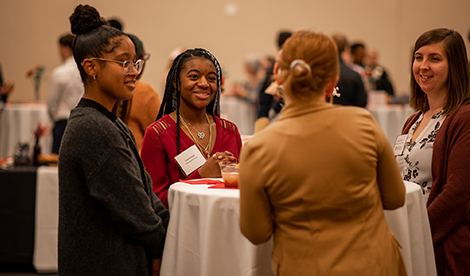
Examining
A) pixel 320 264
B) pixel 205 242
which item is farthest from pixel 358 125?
pixel 205 242

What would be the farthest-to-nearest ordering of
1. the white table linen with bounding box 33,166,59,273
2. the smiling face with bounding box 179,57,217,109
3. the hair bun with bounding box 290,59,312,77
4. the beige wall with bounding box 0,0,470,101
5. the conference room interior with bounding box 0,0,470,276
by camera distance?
the beige wall with bounding box 0,0,470,101
the conference room interior with bounding box 0,0,470,276
the white table linen with bounding box 33,166,59,273
the smiling face with bounding box 179,57,217,109
the hair bun with bounding box 290,59,312,77

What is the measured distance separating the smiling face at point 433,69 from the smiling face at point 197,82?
1005 mm

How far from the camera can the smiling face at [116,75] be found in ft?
5.47

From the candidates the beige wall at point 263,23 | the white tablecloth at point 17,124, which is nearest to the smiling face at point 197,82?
the white tablecloth at point 17,124

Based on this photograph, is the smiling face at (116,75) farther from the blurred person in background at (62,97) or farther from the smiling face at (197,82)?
the blurred person in background at (62,97)

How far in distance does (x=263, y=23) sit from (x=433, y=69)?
28.4 ft

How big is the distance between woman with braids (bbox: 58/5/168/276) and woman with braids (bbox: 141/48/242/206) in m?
0.44

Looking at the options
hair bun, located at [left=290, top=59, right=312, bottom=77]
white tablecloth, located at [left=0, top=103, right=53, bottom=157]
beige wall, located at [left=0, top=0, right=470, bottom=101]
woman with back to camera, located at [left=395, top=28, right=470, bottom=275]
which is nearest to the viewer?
hair bun, located at [left=290, top=59, right=312, bottom=77]

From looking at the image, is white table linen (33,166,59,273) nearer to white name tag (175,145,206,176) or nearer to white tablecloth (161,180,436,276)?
white name tag (175,145,206,176)

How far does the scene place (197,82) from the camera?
225 centimetres

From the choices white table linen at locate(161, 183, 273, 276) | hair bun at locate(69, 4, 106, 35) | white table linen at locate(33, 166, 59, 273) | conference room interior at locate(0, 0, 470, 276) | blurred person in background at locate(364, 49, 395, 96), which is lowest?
white table linen at locate(33, 166, 59, 273)

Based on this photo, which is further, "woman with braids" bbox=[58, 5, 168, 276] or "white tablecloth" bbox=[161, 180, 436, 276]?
"white tablecloth" bbox=[161, 180, 436, 276]

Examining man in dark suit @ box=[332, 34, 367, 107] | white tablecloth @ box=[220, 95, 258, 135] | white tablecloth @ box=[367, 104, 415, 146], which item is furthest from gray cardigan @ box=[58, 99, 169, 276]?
white tablecloth @ box=[220, 95, 258, 135]

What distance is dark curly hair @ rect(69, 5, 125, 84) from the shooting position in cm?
167
